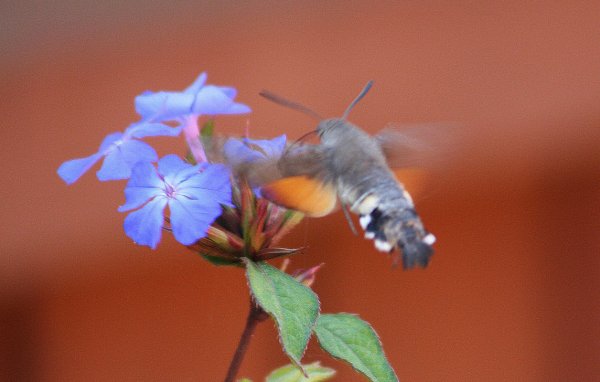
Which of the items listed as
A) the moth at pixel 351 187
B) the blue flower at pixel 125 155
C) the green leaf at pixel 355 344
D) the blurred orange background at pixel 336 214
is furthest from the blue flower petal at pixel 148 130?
the blurred orange background at pixel 336 214

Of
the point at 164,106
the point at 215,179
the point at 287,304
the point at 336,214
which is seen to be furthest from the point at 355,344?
the point at 336,214

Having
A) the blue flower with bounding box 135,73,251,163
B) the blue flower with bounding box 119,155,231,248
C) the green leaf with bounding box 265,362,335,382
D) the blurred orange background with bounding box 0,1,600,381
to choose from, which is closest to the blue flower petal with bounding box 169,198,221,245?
the blue flower with bounding box 119,155,231,248

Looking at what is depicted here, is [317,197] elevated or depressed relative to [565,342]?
elevated

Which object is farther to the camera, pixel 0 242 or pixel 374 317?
pixel 374 317

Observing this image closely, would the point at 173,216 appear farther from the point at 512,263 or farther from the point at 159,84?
the point at 512,263

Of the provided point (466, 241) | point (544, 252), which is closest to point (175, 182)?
point (466, 241)

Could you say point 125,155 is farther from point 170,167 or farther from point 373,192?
point 373,192
